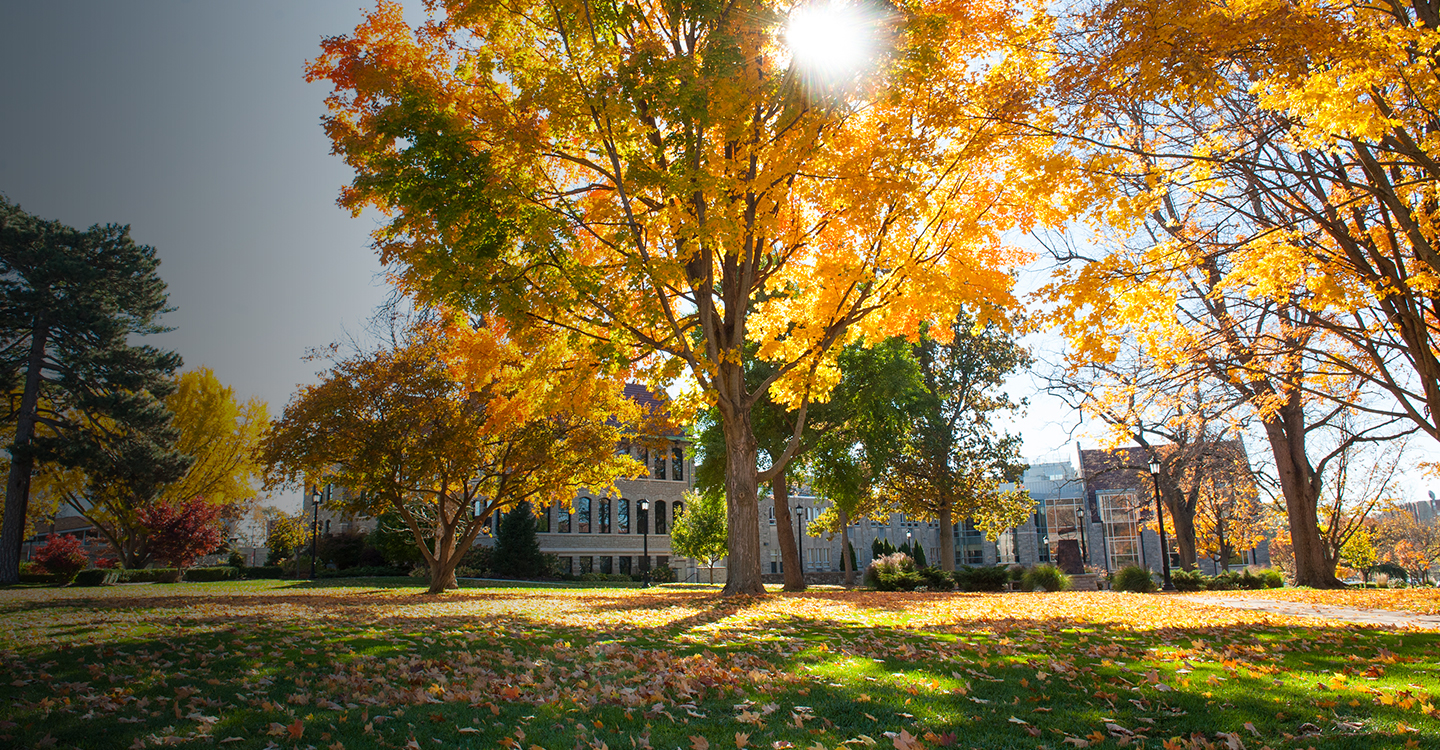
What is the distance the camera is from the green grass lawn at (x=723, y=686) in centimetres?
358

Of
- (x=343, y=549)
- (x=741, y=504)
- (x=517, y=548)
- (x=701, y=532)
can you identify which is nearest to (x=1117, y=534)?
(x=701, y=532)

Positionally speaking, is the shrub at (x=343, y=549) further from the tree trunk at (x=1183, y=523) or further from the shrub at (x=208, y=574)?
the tree trunk at (x=1183, y=523)

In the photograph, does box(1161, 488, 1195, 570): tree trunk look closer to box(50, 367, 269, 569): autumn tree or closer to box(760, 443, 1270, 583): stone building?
box(760, 443, 1270, 583): stone building

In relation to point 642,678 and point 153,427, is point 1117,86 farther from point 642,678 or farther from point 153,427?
point 153,427

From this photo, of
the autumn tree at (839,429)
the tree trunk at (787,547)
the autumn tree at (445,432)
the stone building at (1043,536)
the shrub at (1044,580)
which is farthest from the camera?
the stone building at (1043,536)

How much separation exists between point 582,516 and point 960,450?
21.0 m

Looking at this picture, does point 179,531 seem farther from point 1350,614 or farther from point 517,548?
point 1350,614

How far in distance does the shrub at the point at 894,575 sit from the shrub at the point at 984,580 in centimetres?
127

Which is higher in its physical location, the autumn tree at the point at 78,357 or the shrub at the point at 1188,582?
the autumn tree at the point at 78,357

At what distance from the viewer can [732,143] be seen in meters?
12.2

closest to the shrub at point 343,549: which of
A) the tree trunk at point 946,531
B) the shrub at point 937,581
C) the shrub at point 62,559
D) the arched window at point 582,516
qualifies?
the shrub at point 62,559

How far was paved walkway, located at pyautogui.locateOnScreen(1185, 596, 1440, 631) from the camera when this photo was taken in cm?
873

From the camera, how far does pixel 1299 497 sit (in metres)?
18.3

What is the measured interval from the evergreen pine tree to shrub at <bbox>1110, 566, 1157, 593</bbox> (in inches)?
881
